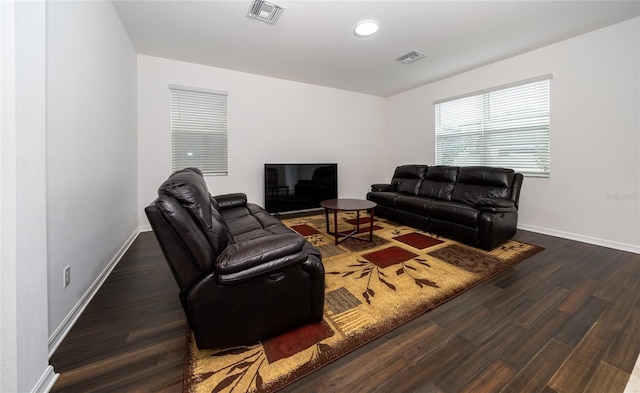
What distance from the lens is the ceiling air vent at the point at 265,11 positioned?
2.42 meters

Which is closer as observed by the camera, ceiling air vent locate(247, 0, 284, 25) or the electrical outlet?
the electrical outlet

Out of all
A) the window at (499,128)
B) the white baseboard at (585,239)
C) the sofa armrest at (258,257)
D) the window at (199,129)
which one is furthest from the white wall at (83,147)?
the white baseboard at (585,239)

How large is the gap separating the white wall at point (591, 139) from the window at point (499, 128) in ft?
0.46

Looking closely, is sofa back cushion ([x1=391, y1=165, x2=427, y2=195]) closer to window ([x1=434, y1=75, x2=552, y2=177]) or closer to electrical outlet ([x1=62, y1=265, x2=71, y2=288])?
window ([x1=434, y1=75, x2=552, y2=177])

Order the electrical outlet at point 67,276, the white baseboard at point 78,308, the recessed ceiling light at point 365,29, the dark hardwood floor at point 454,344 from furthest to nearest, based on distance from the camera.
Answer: the recessed ceiling light at point 365,29
the electrical outlet at point 67,276
the white baseboard at point 78,308
the dark hardwood floor at point 454,344

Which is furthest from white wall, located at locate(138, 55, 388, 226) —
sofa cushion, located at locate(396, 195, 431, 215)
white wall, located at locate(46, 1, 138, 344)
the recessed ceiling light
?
the recessed ceiling light

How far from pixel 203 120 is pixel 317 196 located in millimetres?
2450

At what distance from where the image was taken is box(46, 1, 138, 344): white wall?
147cm

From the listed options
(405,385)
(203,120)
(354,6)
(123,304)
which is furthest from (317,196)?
(405,385)

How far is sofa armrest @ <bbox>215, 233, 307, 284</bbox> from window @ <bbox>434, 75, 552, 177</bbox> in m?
4.03

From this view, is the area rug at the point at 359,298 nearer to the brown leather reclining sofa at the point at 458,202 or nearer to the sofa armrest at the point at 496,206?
the brown leather reclining sofa at the point at 458,202

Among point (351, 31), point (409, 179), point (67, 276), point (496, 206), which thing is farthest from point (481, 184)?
point (67, 276)

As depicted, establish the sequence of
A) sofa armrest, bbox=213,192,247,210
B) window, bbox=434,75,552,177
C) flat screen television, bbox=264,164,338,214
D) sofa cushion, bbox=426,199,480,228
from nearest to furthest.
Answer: sofa cushion, bbox=426,199,480,228 < sofa armrest, bbox=213,192,247,210 < window, bbox=434,75,552,177 < flat screen television, bbox=264,164,338,214

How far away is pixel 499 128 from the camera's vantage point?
3951mm
